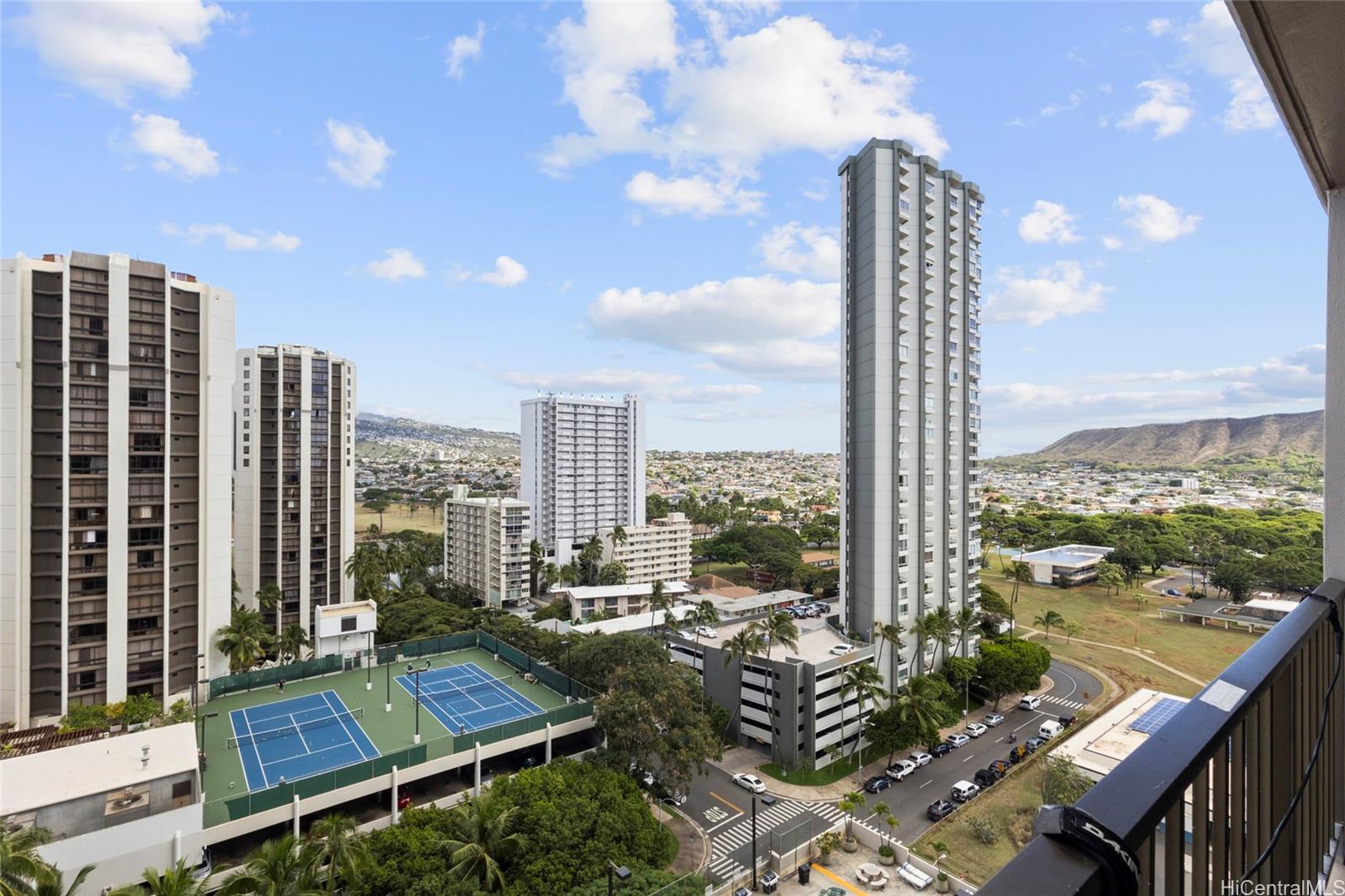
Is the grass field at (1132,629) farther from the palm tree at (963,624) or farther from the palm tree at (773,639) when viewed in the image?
the palm tree at (773,639)

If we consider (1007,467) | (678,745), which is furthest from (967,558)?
(1007,467)

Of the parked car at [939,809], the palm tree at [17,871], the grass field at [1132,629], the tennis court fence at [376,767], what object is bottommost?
the parked car at [939,809]

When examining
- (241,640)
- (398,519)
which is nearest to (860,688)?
(241,640)

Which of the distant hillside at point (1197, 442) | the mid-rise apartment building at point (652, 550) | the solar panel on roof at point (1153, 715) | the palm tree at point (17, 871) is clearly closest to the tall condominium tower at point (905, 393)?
the solar panel on roof at point (1153, 715)

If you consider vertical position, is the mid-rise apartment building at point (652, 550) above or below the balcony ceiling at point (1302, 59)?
below

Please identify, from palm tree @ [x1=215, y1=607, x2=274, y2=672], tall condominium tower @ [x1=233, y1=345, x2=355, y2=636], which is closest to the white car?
palm tree @ [x1=215, y1=607, x2=274, y2=672]

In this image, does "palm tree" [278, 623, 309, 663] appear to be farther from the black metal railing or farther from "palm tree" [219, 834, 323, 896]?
the black metal railing
